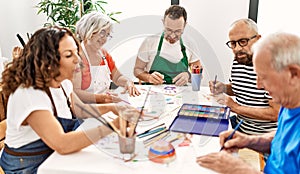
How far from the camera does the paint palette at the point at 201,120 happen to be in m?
1.28

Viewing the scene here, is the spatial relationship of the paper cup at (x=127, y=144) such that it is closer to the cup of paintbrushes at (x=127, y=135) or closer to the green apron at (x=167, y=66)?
the cup of paintbrushes at (x=127, y=135)

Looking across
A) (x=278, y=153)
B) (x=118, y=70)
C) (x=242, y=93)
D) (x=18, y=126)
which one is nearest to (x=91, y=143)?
(x=18, y=126)

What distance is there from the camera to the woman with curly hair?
3.66 ft

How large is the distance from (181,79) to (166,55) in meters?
0.30

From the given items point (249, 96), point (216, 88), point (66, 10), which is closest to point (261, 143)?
point (249, 96)

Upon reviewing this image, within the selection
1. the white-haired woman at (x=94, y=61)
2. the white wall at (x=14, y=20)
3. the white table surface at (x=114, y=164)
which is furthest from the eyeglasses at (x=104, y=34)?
the white wall at (x=14, y=20)

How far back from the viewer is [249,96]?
167 centimetres

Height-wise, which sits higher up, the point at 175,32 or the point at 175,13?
the point at 175,13

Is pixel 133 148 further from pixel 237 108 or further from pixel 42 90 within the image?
pixel 237 108

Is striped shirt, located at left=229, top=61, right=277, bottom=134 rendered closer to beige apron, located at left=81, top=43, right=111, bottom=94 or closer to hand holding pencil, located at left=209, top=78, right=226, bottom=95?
hand holding pencil, located at left=209, top=78, right=226, bottom=95

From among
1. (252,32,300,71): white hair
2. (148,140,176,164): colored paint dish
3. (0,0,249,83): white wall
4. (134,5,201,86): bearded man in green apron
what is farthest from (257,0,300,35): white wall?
(148,140,176,164): colored paint dish

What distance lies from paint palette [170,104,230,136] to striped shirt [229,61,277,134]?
0.66 ft

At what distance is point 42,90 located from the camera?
1201 mm

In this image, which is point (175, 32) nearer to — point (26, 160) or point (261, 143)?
point (261, 143)
